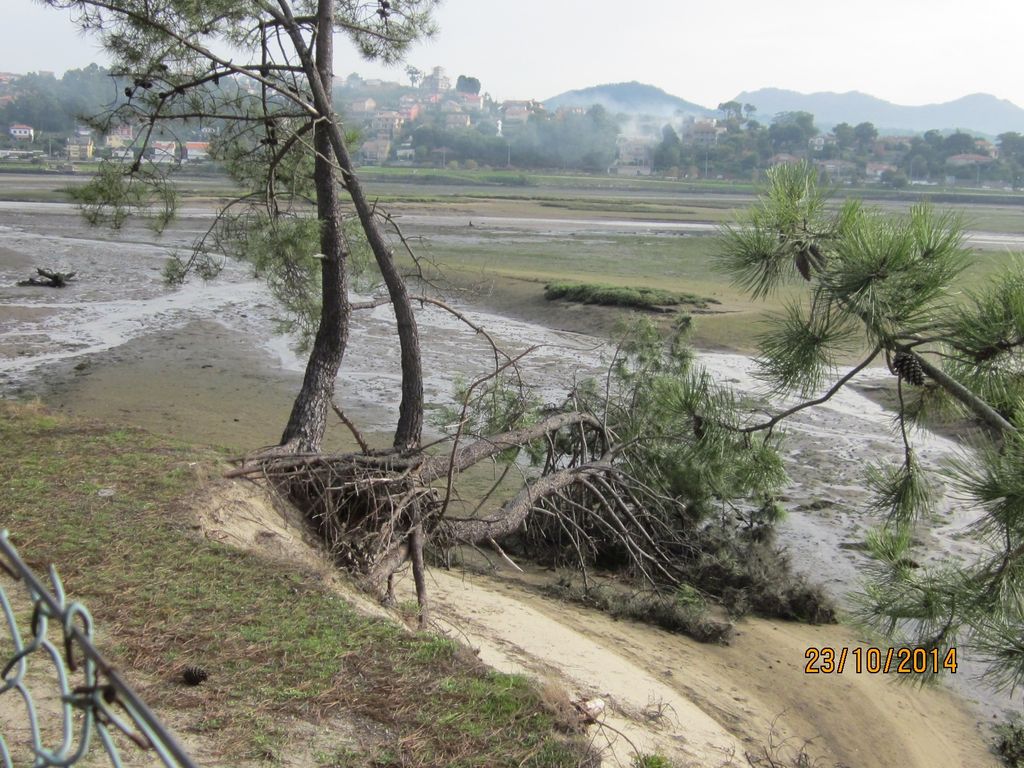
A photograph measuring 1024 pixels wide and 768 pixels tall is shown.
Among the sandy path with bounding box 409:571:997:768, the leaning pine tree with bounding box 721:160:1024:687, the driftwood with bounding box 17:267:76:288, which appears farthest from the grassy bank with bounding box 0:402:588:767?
the driftwood with bounding box 17:267:76:288

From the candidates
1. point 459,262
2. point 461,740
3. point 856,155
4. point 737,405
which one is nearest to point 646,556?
point 737,405

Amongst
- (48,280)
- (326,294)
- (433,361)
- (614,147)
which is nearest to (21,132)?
(48,280)

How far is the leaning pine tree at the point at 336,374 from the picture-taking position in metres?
7.87

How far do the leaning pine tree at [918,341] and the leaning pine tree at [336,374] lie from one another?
118 inches

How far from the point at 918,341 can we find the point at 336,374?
6.20 metres

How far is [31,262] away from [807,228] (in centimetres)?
2721

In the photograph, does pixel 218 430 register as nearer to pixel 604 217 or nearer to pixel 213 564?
pixel 213 564

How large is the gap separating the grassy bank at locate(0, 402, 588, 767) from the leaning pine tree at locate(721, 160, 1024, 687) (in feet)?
6.22

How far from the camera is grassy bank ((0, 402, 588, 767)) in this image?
432 centimetres

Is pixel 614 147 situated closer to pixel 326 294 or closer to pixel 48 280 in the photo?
pixel 48 280

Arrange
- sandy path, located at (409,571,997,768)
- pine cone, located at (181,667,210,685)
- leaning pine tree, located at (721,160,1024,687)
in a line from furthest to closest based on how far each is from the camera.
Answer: sandy path, located at (409,571,997,768)
pine cone, located at (181,667,210,685)
leaning pine tree, located at (721,160,1024,687)

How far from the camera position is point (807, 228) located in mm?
4508

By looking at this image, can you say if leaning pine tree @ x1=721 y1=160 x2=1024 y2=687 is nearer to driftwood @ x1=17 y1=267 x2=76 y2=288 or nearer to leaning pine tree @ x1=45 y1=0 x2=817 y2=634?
leaning pine tree @ x1=45 y1=0 x2=817 y2=634

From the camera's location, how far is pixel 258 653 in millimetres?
4938
